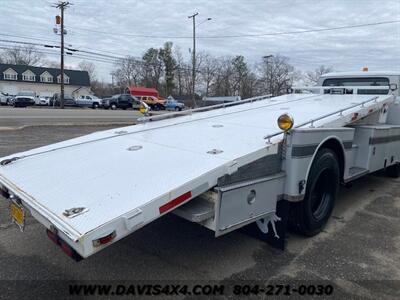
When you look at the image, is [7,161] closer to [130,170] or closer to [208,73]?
[130,170]


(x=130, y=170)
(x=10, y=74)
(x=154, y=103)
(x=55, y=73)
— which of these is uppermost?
(x=55, y=73)

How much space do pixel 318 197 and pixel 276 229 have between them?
960mm

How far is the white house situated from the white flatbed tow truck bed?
69.0 meters

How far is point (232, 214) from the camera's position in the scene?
111 inches

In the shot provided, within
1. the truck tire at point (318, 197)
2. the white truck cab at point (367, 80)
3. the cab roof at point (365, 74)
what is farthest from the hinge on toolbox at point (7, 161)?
the cab roof at point (365, 74)

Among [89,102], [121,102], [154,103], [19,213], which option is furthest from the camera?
[154,103]

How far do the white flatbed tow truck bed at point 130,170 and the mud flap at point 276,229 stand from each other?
25.8 inches

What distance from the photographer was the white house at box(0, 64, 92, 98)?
66250 mm

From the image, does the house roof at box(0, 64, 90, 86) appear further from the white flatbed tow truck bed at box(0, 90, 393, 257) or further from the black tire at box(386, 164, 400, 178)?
the white flatbed tow truck bed at box(0, 90, 393, 257)

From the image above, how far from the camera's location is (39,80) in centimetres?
6969

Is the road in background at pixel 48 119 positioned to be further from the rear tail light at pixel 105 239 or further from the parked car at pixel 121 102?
the parked car at pixel 121 102

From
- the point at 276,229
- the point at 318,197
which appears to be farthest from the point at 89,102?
the point at 276,229

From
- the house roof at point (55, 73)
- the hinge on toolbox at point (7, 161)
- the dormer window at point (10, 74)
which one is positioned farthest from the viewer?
the house roof at point (55, 73)

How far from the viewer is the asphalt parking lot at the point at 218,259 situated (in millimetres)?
3004
